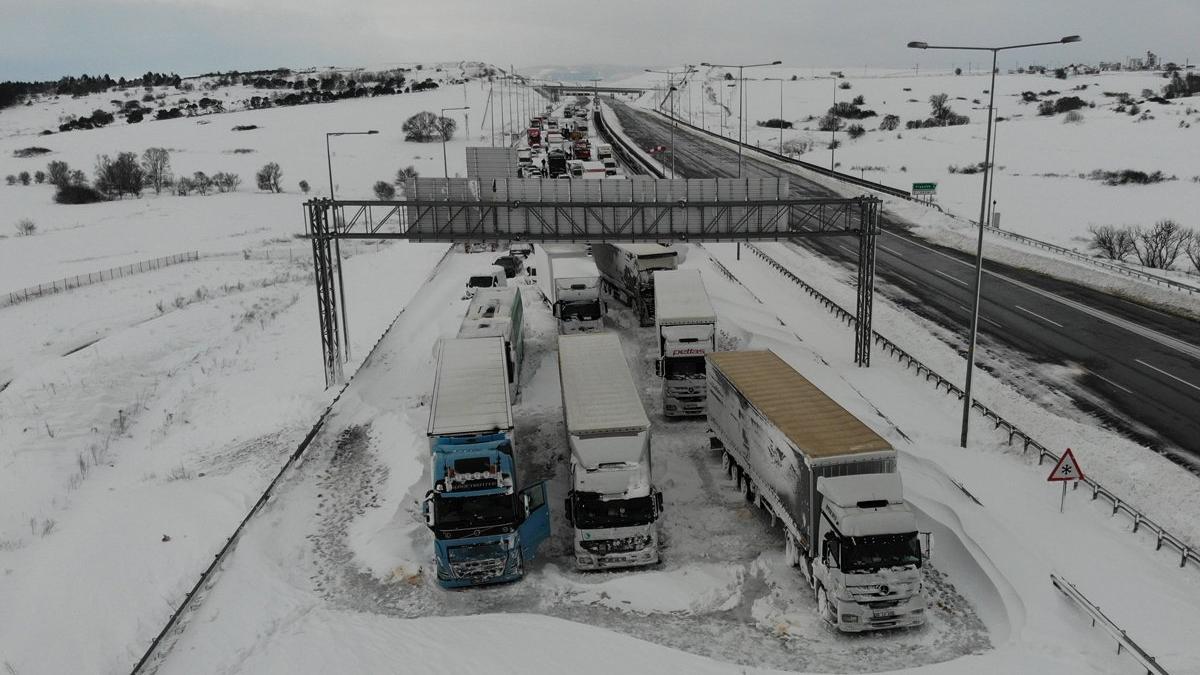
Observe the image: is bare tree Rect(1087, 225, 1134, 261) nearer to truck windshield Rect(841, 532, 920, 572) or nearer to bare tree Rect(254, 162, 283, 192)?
truck windshield Rect(841, 532, 920, 572)

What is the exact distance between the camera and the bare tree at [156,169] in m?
106

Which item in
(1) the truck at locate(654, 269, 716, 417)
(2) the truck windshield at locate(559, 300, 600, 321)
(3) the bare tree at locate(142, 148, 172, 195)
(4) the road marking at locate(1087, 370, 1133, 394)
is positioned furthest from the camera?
(3) the bare tree at locate(142, 148, 172, 195)

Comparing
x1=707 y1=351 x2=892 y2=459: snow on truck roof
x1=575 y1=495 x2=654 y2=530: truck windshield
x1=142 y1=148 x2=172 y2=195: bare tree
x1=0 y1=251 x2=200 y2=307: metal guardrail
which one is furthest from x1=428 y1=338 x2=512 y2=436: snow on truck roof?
x1=142 y1=148 x2=172 y2=195: bare tree

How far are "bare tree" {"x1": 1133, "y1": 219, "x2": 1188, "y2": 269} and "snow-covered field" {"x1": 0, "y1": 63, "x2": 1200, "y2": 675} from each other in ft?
74.4

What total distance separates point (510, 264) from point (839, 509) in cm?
4137

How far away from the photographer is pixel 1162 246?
2168 inches

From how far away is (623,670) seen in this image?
1748 cm

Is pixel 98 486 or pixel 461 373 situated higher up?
pixel 461 373

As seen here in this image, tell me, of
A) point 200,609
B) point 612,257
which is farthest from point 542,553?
point 612,257

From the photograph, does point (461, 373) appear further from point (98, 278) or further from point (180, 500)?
point (98, 278)

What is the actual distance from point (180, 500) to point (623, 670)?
703 inches

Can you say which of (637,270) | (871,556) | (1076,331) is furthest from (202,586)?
(1076,331)

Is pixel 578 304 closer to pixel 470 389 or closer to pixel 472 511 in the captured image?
pixel 470 389

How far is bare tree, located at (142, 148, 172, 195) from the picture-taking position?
106 meters
